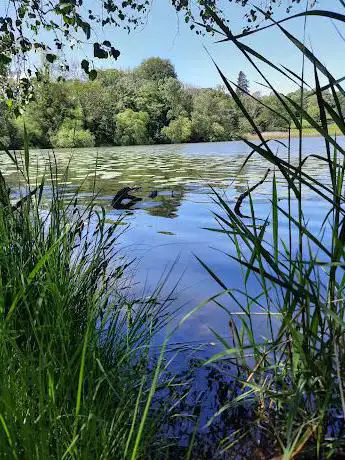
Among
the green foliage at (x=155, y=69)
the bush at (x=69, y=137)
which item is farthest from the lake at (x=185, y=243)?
the green foliage at (x=155, y=69)

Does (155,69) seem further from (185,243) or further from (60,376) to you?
(60,376)

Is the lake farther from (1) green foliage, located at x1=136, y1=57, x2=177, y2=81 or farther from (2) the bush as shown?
(1) green foliage, located at x1=136, y1=57, x2=177, y2=81

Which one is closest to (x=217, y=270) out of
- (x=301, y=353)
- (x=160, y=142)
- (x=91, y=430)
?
(x=301, y=353)

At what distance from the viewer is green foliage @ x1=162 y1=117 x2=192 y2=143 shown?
47.9m

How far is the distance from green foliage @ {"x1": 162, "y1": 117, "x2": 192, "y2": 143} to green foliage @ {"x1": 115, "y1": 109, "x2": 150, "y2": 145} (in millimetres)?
2603

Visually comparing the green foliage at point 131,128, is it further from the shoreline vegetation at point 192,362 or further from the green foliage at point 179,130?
the shoreline vegetation at point 192,362

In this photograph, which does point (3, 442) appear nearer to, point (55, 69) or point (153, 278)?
point (153, 278)

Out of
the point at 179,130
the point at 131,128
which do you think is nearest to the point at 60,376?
the point at 131,128

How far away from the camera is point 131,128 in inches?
1759

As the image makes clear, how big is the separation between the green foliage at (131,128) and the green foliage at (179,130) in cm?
260

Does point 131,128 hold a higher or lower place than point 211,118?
lower

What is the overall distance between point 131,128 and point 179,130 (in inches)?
240

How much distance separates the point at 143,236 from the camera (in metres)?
4.61

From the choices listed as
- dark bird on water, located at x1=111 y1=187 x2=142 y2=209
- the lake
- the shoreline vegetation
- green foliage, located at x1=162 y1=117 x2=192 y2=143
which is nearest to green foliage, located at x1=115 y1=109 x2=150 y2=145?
green foliage, located at x1=162 y1=117 x2=192 y2=143
